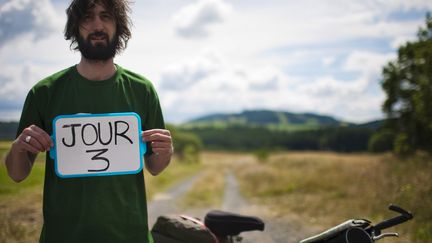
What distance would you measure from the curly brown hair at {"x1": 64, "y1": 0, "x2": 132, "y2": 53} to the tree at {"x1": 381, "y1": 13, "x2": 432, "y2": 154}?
8.86 m

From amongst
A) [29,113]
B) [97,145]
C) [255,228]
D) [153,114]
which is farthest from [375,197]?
[29,113]

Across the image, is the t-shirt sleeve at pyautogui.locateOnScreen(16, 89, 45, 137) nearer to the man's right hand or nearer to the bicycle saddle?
the man's right hand

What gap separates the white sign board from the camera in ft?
7.07

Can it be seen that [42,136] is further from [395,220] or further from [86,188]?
[395,220]

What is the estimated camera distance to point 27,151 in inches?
83.0

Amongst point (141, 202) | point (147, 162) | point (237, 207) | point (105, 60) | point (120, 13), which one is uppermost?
point (120, 13)

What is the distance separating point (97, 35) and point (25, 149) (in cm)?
71

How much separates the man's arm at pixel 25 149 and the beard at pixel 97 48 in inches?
19.2

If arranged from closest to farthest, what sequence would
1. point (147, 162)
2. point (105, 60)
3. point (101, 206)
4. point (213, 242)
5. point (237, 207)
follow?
point (101, 206)
point (105, 60)
point (147, 162)
point (213, 242)
point (237, 207)

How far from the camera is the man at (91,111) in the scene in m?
2.09

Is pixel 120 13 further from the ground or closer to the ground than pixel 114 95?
further from the ground

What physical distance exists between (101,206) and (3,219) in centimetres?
667

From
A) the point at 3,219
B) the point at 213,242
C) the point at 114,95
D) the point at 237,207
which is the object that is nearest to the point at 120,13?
the point at 114,95

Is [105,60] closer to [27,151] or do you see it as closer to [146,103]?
[146,103]
